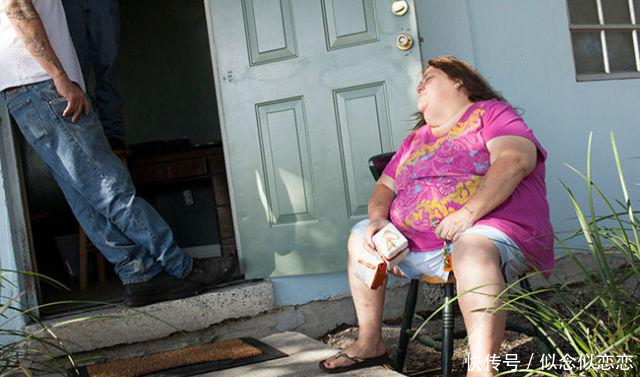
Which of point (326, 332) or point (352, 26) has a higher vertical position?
point (352, 26)

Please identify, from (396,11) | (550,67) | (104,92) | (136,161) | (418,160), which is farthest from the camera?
(136,161)

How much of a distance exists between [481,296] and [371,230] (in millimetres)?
561

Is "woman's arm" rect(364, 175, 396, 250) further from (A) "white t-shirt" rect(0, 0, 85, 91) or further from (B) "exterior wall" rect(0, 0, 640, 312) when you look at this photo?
(A) "white t-shirt" rect(0, 0, 85, 91)

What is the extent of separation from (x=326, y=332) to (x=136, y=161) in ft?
7.96

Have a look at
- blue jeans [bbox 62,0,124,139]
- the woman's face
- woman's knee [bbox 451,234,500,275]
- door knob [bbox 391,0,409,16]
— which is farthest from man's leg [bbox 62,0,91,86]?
woman's knee [bbox 451,234,500,275]

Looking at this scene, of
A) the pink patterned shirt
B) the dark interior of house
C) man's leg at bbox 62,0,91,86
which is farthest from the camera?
the dark interior of house

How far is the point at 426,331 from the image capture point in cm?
336

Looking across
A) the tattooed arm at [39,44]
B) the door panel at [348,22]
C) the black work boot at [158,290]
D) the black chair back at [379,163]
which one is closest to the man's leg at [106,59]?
the tattooed arm at [39,44]

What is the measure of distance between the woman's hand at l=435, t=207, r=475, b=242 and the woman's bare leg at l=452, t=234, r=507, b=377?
13 cm

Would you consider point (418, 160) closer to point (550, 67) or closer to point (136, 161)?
point (550, 67)

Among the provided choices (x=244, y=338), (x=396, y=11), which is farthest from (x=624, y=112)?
(x=244, y=338)

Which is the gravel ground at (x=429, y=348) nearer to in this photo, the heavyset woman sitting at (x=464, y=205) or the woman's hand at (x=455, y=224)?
the heavyset woman sitting at (x=464, y=205)

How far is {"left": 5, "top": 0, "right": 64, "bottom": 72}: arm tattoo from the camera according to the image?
2865 millimetres

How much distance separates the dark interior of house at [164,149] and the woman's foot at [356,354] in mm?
2702
